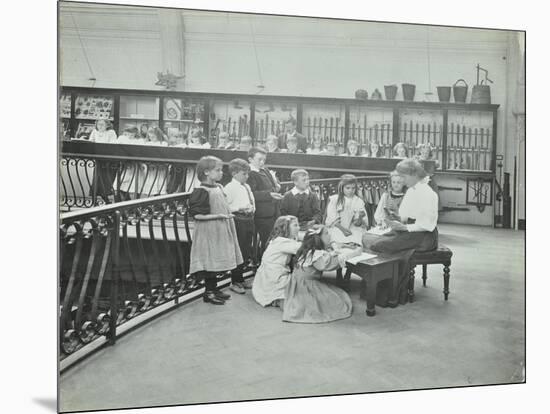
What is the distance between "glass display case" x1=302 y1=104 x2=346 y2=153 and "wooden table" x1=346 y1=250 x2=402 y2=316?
0.82 meters

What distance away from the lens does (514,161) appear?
4676mm

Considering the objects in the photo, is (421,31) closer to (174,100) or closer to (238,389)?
(174,100)

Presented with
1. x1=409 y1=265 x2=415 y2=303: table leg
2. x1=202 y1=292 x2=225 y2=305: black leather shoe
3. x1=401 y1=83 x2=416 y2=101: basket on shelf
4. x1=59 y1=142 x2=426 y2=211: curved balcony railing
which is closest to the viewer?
Result: x1=59 y1=142 x2=426 y2=211: curved balcony railing

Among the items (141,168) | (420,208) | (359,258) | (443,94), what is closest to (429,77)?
(443,94)

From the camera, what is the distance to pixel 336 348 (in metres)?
4.21

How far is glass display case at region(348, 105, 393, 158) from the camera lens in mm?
4398

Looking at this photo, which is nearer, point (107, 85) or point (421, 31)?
point (107, 85)

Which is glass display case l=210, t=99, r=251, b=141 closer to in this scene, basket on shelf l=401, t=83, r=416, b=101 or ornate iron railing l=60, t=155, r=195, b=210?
ornate iron railing l=60, t=155, r=195, b=210

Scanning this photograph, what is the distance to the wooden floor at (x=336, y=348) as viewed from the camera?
3.96 meters

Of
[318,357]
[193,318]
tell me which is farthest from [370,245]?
[193,318]

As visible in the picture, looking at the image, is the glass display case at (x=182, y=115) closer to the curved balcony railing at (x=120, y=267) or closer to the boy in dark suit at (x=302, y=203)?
the curved balcony railing at (x=120, y=267)

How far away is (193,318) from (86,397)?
0.82 m

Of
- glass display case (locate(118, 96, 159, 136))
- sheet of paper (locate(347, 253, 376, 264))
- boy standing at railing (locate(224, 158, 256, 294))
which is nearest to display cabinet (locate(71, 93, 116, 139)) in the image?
glass display case (locate(118, 96, 159, 136))

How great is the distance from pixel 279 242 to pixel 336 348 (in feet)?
2.70
